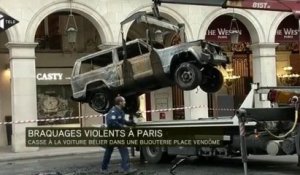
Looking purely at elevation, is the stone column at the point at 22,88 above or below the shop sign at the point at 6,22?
below

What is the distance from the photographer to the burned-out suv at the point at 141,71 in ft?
42.8

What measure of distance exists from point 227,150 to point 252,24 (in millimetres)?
12909

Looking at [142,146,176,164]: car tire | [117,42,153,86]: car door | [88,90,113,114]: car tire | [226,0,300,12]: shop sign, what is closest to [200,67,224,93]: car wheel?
[117,42,153,86]: car door

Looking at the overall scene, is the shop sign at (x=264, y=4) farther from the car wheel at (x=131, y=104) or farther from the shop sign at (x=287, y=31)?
the shop sign at (x=287, y=31)

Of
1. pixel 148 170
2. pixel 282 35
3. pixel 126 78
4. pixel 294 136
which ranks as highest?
pixel 282 35

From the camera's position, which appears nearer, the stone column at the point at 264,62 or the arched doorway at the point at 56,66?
the stone column at the point at 264,62

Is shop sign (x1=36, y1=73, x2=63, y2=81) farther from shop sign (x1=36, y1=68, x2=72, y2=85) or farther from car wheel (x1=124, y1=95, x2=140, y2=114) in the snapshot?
car wheel (x1=124, y1=95, x2=140, y2=114)

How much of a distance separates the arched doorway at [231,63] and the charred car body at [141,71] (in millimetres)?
8707

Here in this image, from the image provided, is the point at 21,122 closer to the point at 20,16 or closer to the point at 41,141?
the point at 20,16

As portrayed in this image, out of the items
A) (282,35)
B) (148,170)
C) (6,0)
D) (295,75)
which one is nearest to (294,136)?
(148,170)

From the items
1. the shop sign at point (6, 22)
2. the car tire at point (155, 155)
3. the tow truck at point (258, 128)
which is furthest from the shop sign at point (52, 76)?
the tow truck at point (258, 128)

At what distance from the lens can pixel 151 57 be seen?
45.1 feet

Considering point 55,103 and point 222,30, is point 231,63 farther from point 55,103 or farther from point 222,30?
point 55,103

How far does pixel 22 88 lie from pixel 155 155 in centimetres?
806
